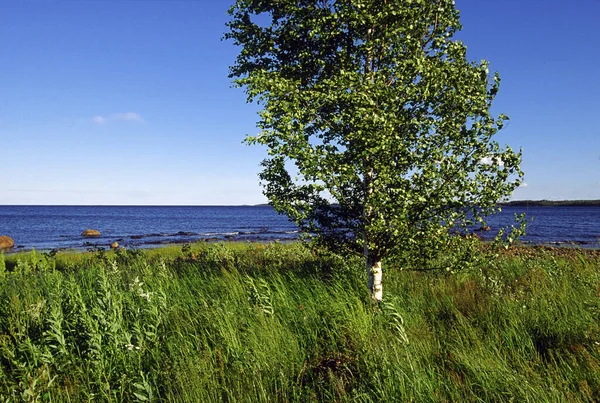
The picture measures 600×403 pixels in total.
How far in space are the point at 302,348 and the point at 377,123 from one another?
14.8 ft

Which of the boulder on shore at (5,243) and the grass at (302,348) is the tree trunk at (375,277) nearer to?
the grass at (302,348)

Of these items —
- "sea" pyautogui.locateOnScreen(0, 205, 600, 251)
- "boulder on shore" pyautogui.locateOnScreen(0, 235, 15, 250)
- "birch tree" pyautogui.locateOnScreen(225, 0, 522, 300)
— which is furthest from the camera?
"sea" pyautogui.locateOnScreen(0, 205, 600, 251)

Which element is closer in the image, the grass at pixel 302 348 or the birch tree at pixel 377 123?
the grass at pixel 302 348

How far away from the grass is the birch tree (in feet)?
6.05

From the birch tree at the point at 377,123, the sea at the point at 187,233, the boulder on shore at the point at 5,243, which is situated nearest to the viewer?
the birch tree at the point at 377,123

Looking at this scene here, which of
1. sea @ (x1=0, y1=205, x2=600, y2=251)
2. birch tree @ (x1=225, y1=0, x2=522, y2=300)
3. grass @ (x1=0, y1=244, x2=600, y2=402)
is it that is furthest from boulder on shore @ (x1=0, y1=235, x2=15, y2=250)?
birch tree @ (x1=225, y1=0, x2=522, y2=300)

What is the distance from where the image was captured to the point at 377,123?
793 cm

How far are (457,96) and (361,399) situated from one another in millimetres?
6213

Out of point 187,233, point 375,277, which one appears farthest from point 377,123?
point 187,233

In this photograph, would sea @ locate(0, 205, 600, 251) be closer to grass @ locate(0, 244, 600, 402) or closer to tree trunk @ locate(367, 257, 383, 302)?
tree trunk @ locate(367, 257, 383, 302)

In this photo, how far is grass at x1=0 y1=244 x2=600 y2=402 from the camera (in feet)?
16.7

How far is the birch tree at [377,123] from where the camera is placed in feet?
27.0

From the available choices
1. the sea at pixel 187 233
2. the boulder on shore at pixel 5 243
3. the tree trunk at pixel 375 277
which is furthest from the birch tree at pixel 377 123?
the boulder on shore at pixel 5 243

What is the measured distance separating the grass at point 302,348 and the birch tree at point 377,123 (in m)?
1.84
